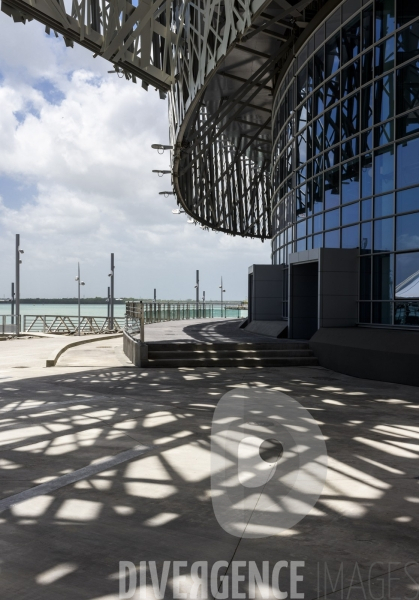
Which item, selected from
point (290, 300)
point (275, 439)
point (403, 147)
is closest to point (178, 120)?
point (290, 300)

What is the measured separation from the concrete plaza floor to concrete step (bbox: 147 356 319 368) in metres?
6.37

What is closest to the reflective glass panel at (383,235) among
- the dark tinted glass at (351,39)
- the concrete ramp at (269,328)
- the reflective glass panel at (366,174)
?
the reflective glass panel at (366,174)

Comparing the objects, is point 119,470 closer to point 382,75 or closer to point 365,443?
point 365,443

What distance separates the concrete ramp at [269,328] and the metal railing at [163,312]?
5.77 m

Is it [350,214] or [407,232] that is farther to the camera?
[350,214]

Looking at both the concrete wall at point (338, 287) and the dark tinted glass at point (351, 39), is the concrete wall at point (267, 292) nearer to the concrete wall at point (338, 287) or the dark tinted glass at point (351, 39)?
the concrete wall at point (338, 287)

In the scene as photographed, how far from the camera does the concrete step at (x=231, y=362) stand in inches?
732

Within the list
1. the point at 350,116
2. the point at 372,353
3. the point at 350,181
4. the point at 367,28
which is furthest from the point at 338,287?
the point at 367,28

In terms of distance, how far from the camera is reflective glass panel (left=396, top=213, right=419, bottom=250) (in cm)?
1622

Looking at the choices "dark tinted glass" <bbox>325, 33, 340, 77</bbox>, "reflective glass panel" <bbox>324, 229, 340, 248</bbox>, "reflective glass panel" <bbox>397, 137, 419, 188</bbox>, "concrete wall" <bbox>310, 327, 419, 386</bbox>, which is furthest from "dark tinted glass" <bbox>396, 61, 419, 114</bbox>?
"concrete wall" <bbox>310, 327, 419, 386</bbox>

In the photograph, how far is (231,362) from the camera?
18844 millimetres

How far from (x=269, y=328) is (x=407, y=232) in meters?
10.9

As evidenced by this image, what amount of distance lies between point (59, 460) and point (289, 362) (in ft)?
42.0

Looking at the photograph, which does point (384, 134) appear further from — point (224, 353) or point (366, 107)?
point (224, 353)
